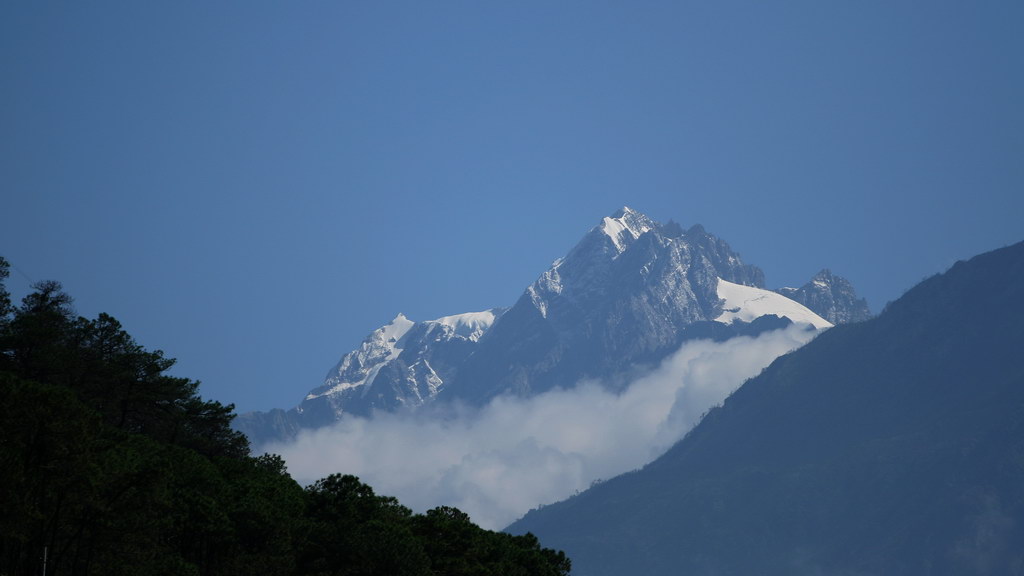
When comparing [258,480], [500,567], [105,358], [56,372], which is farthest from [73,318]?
[500,567]

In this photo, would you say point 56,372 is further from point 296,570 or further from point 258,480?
point 296,570

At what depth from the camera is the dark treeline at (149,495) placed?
2739 inches

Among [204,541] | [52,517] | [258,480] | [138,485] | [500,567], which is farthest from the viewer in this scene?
[500,567]

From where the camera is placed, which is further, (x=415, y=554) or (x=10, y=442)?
(x=415, y=554)

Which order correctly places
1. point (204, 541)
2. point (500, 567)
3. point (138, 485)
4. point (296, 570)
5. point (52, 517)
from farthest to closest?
point (500, 567) → point (296, 570) → point (204, 541) → point (138, 485) → point (52, 517)

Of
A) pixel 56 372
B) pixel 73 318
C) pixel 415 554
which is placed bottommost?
pixel 415 554

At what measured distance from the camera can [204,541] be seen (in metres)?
94.4

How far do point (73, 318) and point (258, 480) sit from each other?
99.2ft

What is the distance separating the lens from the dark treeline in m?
69.6

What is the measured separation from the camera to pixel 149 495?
258 ft

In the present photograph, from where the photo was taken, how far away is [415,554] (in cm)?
10575

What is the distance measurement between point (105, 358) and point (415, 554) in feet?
128

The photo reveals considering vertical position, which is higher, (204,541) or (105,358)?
(105,358)

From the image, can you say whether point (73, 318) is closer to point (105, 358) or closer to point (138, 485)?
point (105, 358)
